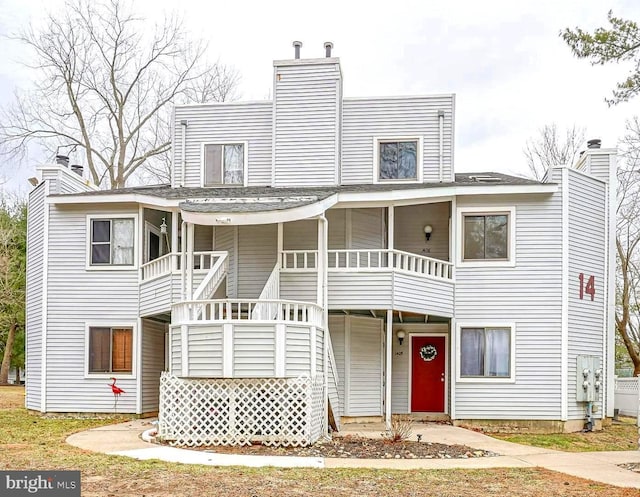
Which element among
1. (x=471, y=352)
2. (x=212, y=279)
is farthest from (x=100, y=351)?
(x=471, y=352)

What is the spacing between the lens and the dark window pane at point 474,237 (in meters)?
16.2

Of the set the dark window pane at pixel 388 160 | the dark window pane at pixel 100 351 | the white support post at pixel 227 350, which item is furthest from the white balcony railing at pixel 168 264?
the dark window pane at pixel 388 160

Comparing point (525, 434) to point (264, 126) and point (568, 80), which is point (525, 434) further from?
point (568, 80)

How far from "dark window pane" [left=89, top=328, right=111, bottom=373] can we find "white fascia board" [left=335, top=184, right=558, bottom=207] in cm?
639

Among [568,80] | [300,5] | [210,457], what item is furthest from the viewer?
[568,80]

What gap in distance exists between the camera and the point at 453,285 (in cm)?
1614

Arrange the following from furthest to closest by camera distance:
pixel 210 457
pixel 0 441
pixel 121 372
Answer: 1. pixel 121 372
2. pixel 0 441
3. pixel 210 457

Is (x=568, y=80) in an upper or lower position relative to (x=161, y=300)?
upper

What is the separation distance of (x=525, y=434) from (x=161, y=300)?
824cm

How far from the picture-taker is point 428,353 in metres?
17.6

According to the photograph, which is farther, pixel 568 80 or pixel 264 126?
pixel 568 80

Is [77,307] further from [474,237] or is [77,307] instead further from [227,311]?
[474,237]

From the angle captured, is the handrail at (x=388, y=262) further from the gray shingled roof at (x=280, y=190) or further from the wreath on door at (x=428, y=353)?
the wreath on door at (x=428, y=353)

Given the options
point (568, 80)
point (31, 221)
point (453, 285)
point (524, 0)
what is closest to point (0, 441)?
Result: point (31, 221)
